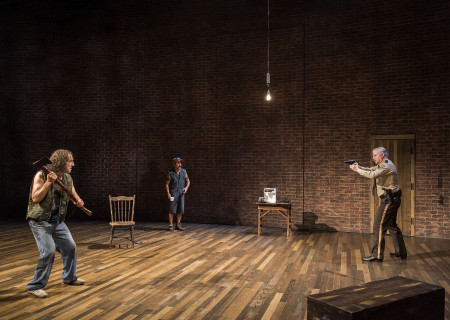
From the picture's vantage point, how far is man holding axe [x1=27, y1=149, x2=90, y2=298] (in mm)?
3359

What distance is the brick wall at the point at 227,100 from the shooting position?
675 centimetres

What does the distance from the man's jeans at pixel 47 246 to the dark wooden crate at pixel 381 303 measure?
2521 millimetres

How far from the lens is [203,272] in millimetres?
4316

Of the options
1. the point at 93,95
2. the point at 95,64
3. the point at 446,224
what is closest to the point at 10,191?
the point at 93,95

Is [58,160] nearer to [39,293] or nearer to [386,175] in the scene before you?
[39,293]

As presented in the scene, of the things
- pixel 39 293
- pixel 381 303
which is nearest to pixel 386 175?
pixel 381 303

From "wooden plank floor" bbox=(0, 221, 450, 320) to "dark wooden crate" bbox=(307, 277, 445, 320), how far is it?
88 cm

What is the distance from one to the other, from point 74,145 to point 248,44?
16.1 feet

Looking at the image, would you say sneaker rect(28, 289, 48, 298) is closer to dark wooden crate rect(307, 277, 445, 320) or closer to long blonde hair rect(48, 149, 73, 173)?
long blonde hair rect(48, 149, 73, 173)

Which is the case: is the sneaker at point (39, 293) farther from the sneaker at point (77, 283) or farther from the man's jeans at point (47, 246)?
the sneaker at point (77, 283)

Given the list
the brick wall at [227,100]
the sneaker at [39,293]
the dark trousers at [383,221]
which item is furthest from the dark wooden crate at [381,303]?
the brick wall at [227,100]

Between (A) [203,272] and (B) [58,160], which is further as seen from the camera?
(A) [203,272]

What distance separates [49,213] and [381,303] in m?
3.01

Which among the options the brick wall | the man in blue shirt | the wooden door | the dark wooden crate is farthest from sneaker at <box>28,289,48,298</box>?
the wooden door
